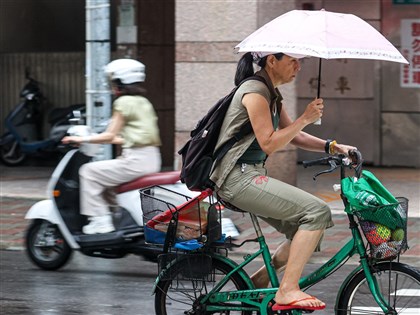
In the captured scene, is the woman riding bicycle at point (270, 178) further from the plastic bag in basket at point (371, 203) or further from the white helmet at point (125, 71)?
the white helmet at point (125, 71)

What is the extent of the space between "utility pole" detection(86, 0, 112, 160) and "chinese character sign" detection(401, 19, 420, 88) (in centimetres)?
546

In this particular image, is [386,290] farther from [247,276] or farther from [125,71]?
[125,71]

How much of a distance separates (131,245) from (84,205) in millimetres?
526

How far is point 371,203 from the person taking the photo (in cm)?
570

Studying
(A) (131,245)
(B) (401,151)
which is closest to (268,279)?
(A) (131,245)

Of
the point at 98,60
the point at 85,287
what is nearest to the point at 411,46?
the point at 98,60

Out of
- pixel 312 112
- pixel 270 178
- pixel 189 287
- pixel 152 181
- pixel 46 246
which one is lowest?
pixel 46 246

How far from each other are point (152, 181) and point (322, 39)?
10.5 feet

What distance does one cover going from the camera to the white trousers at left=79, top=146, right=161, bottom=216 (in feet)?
28.3

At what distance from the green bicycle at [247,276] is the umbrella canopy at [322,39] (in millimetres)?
583

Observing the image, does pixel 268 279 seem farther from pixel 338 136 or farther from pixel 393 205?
pixel 338 136

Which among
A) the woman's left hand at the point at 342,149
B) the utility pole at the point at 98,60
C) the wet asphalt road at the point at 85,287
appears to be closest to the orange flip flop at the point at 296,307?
the woman's left hand at the point at 342,149

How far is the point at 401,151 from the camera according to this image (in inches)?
585

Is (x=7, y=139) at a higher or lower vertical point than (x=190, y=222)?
lower
